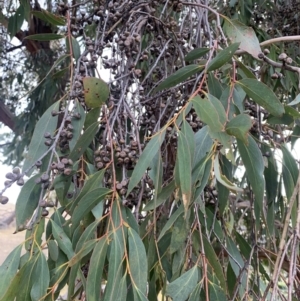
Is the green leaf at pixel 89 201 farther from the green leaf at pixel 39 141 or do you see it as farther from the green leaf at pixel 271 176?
the green leaf at pixel 271 176

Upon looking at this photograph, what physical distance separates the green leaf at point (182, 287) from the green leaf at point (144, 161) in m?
0.12

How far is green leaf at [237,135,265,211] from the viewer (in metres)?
0.49

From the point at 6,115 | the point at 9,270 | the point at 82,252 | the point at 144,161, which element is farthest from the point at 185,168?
the point at 6,115

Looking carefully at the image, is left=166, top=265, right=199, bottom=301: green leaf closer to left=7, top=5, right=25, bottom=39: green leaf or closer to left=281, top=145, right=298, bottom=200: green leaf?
left=281, top=145, right=298, bottom=200: green leaf

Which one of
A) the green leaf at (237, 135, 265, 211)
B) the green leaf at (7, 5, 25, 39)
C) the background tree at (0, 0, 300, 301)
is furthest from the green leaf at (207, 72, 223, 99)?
the green leaf at (7, 5, 25, 39)

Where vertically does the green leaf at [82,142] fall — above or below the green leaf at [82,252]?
above

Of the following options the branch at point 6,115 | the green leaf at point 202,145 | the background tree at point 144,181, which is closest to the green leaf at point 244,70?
the background tree at point 144,181

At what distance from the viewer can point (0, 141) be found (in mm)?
Result: 3309

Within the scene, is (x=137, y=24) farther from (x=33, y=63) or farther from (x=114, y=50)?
(x=33, y=63)

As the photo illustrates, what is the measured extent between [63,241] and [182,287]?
158mm

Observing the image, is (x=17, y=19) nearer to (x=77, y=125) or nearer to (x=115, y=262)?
(x=77, y=125)

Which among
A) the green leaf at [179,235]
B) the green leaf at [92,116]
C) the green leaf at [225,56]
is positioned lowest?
the green leaf at [179,235]

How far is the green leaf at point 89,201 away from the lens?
1.60ft

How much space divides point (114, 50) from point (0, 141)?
2.86 m
